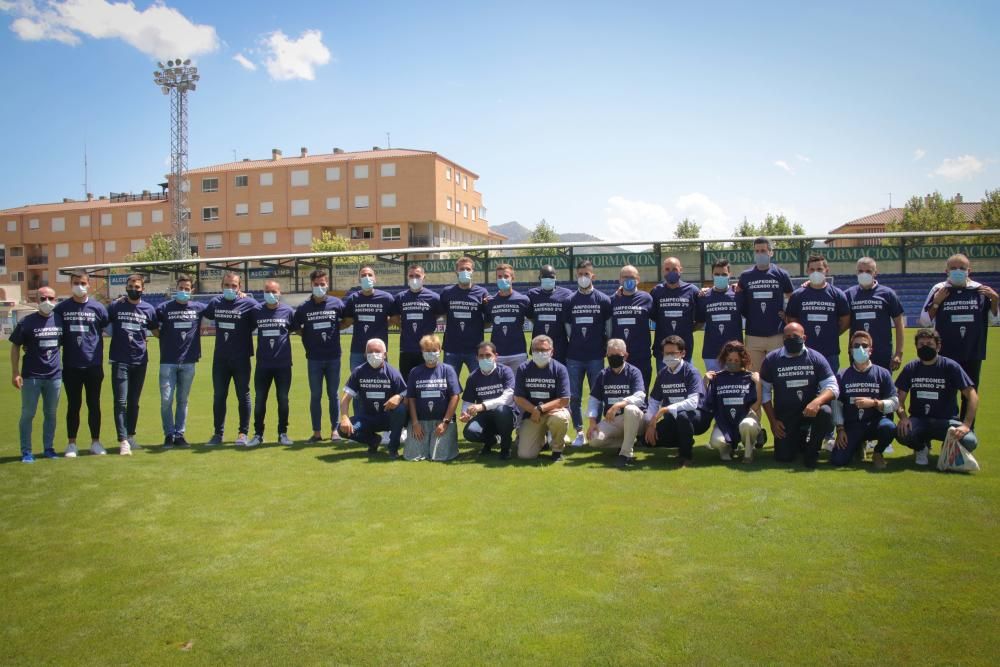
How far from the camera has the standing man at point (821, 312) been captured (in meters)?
8.55

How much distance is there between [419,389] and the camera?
863 centimetres

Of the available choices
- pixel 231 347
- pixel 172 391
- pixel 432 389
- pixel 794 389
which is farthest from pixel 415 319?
pixel 794 389

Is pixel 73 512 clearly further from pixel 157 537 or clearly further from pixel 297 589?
pixel 297 589

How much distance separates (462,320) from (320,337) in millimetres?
1846

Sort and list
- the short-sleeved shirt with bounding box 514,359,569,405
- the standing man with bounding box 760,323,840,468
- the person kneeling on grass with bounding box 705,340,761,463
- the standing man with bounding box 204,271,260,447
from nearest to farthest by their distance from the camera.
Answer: the standing man with bounding box 760,323,840,468 < the person kneeling on grass with bounding box 705,340,761,463 < the short-sleeved shirt with bounding box 514,359,569,405 < the standing man with bounding box 204,271,260,447

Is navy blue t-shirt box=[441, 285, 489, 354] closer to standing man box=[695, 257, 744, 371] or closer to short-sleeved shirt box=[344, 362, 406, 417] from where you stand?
Answer: short-sleeved shirt box=[344, 362, 406, 417]

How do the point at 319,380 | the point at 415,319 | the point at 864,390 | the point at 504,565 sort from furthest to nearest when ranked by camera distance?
1. the point at 319,380
2. the point at 415,319
3. the point at 864,390
4. the point at 504,565

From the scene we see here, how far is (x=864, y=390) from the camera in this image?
766 cm

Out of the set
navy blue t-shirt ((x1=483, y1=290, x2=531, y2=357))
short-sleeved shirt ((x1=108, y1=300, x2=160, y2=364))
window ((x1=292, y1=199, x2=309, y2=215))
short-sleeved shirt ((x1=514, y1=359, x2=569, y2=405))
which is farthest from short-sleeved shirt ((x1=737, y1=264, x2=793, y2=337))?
window ((x1=292, y1=199, x2=309, y2=215))

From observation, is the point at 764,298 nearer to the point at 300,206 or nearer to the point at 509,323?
the point at 509,323

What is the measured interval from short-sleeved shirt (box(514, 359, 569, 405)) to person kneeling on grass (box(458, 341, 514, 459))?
16 cm

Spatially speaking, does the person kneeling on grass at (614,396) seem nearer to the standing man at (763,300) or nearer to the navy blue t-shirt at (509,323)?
the navy blue t-shirt at (509,323)

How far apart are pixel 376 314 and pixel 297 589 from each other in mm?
5585

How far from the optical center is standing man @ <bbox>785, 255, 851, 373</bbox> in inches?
337
